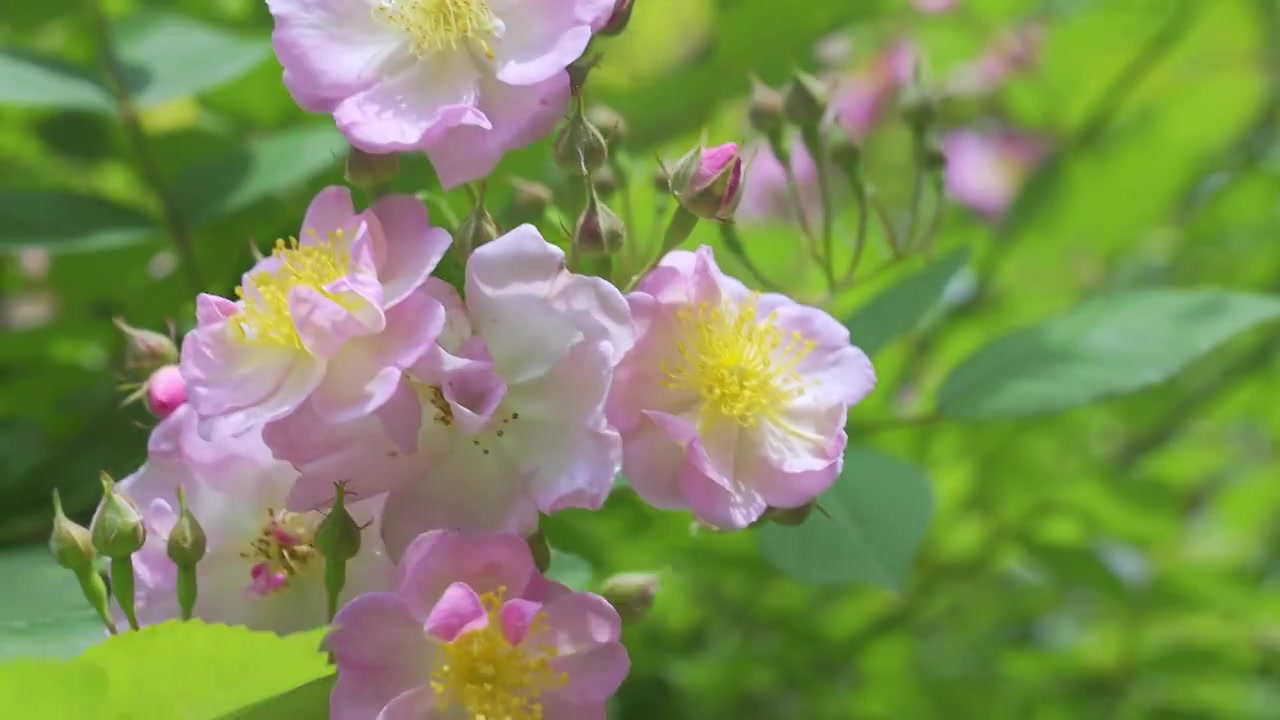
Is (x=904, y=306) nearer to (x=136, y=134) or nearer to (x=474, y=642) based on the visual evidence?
(x=474, y=642)

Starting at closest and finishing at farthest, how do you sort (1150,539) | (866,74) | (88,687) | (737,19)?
(88,687) → (737,19) → (1150,539) → (866,74)

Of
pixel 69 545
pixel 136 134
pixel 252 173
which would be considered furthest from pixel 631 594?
pixel 136 134

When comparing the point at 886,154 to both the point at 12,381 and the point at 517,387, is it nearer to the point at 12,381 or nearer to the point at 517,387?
the point at 12,381

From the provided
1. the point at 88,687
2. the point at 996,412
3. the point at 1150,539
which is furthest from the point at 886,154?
the point at 88,687

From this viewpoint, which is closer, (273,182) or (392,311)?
(392,311)

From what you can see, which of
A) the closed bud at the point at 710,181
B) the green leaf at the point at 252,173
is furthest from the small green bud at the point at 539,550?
the green leaf at the point at 252,173

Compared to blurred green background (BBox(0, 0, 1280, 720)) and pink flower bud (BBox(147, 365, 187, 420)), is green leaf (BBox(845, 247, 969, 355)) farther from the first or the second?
pink flower bud (BBox(147, 365, 187, 420))

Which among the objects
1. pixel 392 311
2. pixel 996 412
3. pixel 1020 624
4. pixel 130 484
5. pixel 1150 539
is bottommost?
pixel 1020 624

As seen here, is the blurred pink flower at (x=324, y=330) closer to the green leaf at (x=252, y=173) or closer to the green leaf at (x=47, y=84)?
the green leaf at (x=252, y=173)
